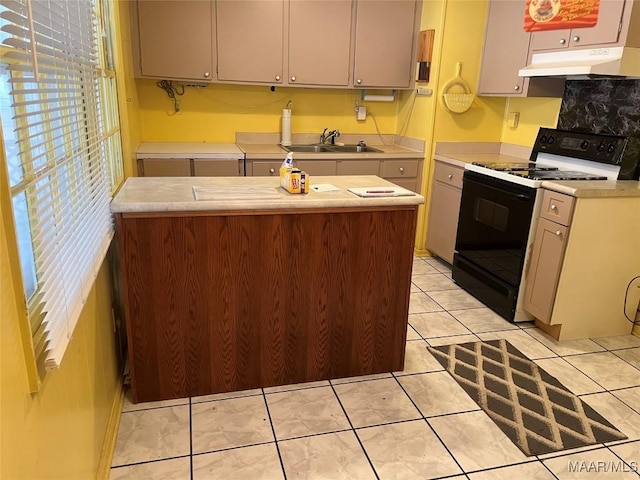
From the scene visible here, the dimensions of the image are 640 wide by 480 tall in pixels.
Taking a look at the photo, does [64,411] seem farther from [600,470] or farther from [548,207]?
[548,207]

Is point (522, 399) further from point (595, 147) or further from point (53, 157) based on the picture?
point (53, 157)

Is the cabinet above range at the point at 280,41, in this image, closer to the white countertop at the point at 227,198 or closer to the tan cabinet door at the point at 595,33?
the tan cabinet door at the point at 595,33

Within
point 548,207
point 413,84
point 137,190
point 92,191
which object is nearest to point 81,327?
point 92,191

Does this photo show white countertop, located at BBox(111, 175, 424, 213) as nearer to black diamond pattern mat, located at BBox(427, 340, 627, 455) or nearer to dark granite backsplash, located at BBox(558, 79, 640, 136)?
black diamond pattern mat, located at BBox(427, 340, 627, 455)

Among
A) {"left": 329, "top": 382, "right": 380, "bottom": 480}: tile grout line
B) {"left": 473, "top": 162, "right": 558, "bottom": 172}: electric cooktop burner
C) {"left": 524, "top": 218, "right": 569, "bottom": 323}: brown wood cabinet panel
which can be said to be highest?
{"left": 473, "top": 162, "right": 558, "bottom": 172}: electric cooktop burner

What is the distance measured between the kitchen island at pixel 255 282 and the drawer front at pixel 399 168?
1.61 meters

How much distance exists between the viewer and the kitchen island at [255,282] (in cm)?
201

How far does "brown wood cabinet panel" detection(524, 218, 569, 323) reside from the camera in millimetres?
2736

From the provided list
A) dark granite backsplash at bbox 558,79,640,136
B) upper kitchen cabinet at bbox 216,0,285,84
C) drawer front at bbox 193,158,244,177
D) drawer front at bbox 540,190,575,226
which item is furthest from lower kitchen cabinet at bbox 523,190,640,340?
upper kitchen cabinet at bbox 216,0,285,84

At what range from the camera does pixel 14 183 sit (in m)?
1.00

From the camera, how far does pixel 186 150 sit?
3.67 m

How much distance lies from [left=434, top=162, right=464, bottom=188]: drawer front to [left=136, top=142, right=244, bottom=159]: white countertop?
1.59 meters

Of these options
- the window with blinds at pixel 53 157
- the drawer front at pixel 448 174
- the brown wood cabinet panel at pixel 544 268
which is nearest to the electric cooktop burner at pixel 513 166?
the drawer front at pixel 448 174

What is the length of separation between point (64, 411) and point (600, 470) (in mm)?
1906
